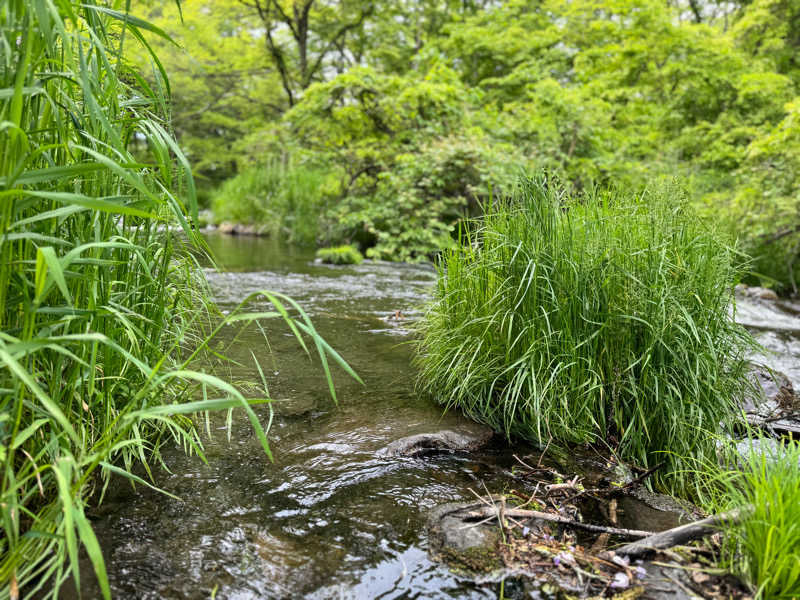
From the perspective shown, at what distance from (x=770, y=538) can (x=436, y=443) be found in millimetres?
1313

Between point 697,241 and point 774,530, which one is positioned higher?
point 697,241

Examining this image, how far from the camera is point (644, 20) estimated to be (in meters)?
13.1

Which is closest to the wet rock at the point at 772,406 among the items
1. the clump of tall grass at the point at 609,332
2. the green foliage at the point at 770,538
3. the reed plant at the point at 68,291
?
the clump of tall grass at the point at 609,332

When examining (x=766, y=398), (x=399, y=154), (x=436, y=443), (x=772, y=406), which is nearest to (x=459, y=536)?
(x=436, y=443)

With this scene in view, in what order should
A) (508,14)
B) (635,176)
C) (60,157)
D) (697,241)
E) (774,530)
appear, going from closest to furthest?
(774,530), (60,157), (697,241), (635,176), (508,14)

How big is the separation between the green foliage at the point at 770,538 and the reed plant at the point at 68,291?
1.23 metres

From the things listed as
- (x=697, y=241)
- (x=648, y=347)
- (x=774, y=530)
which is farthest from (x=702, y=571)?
(x=697, y=241)

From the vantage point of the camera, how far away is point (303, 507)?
1787 millimetres

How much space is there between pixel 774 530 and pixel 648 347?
40.5 inches

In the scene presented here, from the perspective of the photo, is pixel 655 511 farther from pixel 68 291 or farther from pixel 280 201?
pixel 280 201

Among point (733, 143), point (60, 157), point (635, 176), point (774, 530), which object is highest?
point (733, 143)

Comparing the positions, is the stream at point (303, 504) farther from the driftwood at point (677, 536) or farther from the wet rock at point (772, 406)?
the wet rock at point (772, 406)

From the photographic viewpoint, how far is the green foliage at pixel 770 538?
48.1 inches

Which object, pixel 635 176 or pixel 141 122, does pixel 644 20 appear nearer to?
pixel 635 176
